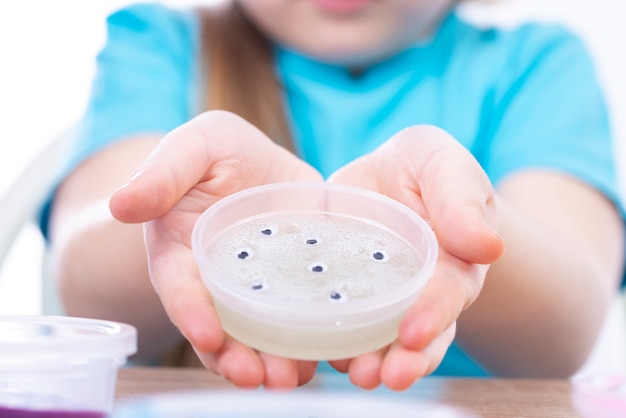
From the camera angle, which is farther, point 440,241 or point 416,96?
point 416,96

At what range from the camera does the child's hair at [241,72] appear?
2.35ft

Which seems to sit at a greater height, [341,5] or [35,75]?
[341,5]

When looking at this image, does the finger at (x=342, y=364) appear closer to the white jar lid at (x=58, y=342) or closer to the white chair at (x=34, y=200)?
the white jar lid at (x=58, y=342)

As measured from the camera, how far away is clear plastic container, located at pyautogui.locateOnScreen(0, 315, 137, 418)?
12.0 inches

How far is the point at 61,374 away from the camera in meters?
0.31

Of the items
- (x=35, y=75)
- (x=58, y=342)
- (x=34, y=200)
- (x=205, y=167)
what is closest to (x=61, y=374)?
(x=58, y=342)

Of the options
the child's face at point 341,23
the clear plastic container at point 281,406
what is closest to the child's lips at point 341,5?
the child's face at point 341,23

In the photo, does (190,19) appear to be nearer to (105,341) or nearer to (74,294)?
(74,294)

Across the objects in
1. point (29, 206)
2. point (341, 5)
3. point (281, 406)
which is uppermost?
point (341, 5)

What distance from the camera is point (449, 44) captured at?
0.87 meters

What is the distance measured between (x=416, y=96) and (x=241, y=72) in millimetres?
204

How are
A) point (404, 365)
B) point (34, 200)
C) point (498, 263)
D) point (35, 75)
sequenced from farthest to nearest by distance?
point (35, 75), point (34, 200), point (498, 263), point (404, 365)

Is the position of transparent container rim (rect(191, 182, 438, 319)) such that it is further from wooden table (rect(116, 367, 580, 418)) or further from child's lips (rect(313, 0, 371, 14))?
child's lips (rect(313, 0, 371, 14))

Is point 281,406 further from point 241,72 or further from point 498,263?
point 241,72
